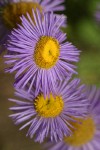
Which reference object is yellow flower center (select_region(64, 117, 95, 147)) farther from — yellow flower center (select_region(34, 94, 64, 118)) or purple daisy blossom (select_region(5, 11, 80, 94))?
purple daisy blossom (select_region(5, 11, 80, 94))

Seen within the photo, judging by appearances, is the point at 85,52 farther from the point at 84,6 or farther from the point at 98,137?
the point at 98,137

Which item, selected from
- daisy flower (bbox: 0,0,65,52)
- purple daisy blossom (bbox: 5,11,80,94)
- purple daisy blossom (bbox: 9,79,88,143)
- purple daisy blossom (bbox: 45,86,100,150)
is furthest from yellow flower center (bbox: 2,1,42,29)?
purple daisy blossom (bbox: 45,86,100,150)

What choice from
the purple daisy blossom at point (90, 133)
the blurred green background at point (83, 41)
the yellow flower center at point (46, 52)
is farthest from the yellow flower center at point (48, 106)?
the blurred green background at point (83, 41)

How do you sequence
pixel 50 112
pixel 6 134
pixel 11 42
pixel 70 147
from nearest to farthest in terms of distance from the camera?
pixel 11 42, pixel 50 112, pixel 70 147, pixel 6 134

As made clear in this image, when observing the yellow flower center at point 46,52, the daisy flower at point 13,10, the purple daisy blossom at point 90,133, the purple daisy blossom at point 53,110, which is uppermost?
the daisy flower at point 13,10

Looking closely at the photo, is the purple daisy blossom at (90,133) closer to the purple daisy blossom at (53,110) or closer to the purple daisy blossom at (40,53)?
the purple daisy blossom at (53,110)

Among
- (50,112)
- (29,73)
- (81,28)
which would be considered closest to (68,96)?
(50,112)
